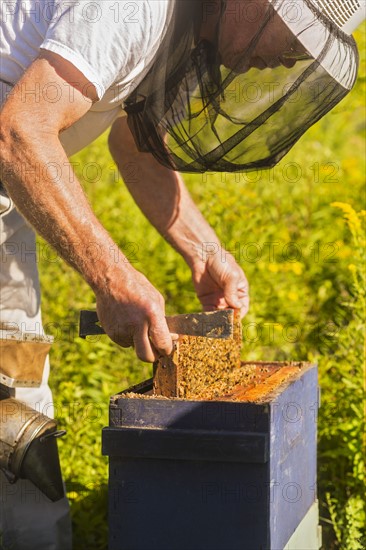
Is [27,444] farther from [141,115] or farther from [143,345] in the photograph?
[141,115]

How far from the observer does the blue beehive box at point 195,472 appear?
182 centimetres

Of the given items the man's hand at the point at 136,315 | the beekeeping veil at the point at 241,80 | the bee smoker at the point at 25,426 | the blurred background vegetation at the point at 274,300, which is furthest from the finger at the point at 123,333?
the blurred background vegetation at the point at 274,300

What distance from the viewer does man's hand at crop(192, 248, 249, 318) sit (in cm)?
265

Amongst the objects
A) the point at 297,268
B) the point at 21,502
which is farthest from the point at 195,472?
the point at 297,268

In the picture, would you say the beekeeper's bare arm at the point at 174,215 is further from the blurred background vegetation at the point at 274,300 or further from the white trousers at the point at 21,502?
the white trousers at the point at 21,502

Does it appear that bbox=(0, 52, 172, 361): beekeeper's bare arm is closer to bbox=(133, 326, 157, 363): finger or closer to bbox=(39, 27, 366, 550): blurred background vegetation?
bbox=(133, 326, 157, 363): finger

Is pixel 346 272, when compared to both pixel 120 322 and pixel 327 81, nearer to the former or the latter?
pixel 327 81

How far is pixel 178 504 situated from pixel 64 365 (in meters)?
1.76

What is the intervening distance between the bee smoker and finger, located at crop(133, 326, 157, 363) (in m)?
0.59

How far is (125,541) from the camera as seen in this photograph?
191 centimetres

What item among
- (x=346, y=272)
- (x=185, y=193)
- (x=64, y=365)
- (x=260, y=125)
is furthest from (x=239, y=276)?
(x=346, y=272)

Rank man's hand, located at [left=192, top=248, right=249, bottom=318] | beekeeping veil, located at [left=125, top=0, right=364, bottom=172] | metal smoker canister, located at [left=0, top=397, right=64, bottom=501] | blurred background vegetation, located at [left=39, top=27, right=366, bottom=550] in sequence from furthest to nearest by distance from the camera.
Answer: blurred background vegetation, located at [left=39, top=27, right=366, bottom=550] → man's hand, located at [left=192, top=248, right=249, bottom=318] → metal smoker canister, located at [left=0, top=397, right=64, bottom=501] → beekeeping veil, located at [left=125, top=0, right=364, bottom=172]

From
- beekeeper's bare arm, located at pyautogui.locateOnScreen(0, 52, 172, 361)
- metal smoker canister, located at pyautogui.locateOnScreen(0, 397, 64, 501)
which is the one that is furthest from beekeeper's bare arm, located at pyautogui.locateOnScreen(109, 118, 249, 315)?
beekeeper's bare arm, located at pyautogui.locateOnScreen(0, 52, 172, 361)

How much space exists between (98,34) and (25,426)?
1.09 metres
